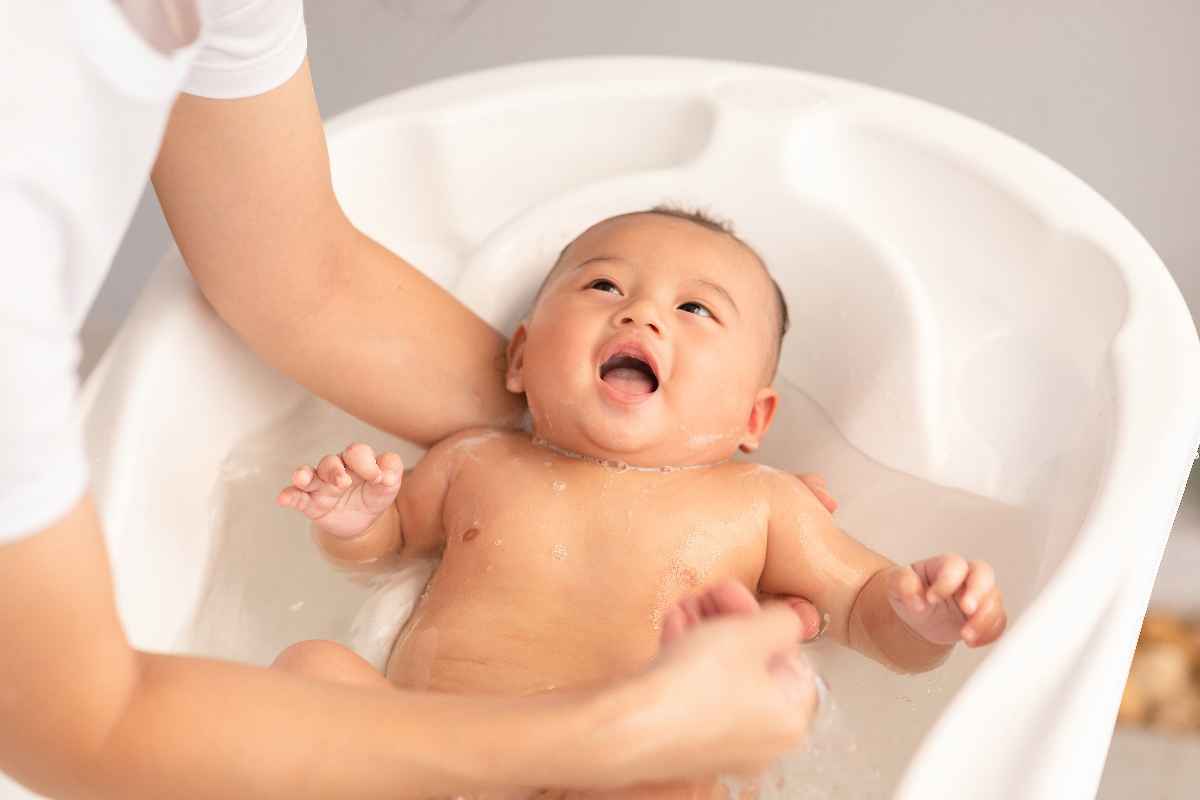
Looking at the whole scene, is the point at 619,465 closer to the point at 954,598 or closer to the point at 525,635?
the point at 525,635

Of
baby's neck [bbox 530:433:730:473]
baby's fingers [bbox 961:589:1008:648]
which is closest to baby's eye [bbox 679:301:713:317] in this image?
baby's neck [bbox 530:433:730:473]

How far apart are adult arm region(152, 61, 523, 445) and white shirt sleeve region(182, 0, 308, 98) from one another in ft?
0.03

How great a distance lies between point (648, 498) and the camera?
1118 mm

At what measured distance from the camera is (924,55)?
1.92 m

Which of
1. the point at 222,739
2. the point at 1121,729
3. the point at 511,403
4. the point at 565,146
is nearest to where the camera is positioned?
the point at 222,739

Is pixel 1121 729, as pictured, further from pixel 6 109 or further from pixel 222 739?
pixel 6 109

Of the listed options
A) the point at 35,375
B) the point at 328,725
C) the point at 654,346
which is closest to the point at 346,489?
the point at 654,346

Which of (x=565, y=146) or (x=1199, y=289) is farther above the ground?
(x=1199, y=289)

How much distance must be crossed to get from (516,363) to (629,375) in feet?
0.37

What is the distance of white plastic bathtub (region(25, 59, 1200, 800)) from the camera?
2.94 feet

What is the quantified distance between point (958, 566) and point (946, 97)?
3.79ft

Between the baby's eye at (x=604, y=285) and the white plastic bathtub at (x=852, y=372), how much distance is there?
0.19m

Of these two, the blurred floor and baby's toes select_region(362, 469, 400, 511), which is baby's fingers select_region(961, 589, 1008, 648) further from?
the blurred floor

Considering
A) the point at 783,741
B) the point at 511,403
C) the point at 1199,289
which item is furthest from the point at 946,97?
the point at 783,741
